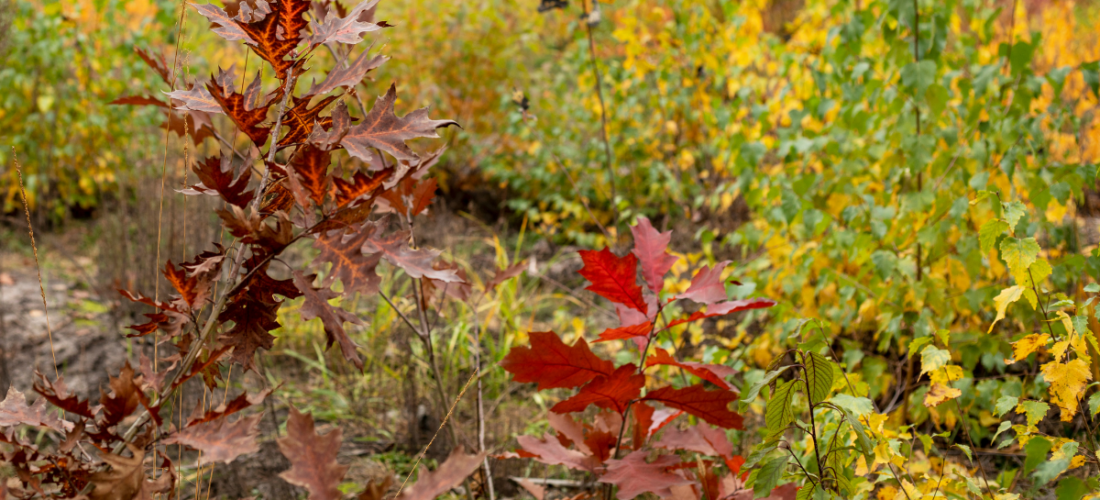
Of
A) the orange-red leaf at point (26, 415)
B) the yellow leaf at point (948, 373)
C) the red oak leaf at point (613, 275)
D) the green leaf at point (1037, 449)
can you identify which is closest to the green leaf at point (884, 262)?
the yellow leaf at point (948, 373)

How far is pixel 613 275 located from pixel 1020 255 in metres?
0.57

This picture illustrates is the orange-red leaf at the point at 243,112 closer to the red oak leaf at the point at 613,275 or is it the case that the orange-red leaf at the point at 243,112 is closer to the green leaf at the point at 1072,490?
the red oak leaf at the point at 613,275

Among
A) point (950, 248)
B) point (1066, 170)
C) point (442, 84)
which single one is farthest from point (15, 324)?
point (1066, 170)

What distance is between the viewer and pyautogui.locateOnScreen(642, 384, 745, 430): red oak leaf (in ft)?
3.34

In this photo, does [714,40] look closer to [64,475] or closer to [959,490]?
[959,490]

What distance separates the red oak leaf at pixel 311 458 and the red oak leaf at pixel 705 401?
1.75ft

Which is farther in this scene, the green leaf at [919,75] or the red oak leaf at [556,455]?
the green leaf at [919,75]

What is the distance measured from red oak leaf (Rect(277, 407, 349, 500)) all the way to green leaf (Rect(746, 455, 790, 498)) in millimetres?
529

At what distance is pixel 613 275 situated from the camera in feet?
3.26

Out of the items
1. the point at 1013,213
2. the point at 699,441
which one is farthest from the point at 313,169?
the point at 1013,213

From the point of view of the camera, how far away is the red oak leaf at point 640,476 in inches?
37.9

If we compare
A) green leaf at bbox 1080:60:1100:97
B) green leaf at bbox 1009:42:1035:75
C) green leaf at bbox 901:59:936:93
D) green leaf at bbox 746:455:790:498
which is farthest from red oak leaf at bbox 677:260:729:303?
green leaf at bbox 1080:60:1100:97

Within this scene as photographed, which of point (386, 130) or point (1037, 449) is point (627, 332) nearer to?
point (386, 130)

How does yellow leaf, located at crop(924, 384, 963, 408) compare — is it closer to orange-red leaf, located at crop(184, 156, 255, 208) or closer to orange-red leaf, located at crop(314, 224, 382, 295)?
orange-red leaf, located at crop(314, 224, 382, 295)
